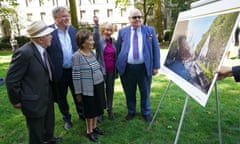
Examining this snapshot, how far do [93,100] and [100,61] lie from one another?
2.30 feet

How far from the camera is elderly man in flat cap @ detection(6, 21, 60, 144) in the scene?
2.41m

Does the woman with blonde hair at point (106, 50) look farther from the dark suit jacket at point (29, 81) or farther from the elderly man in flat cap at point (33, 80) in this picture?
the dark suit jacket at point (29, 81)

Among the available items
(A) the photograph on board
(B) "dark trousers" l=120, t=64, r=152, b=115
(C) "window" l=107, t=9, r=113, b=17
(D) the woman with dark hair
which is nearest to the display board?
(A) the photograph on board

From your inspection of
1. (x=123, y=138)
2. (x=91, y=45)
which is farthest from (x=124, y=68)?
(x=123, y=138)

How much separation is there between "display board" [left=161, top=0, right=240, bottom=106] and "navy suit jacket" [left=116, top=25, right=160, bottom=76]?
0.78 m

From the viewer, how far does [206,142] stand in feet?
10.6

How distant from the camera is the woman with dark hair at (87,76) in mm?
3082

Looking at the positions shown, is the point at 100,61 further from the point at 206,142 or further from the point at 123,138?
the point at 206,142

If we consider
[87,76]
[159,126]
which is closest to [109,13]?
[159,126]

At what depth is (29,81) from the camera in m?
2.51

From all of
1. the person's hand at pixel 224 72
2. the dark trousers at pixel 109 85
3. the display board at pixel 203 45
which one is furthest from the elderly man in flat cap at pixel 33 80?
the person's hand at pixel 224 72

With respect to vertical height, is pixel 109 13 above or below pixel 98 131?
above

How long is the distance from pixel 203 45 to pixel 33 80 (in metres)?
1.88

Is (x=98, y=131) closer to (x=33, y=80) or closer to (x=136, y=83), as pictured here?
(x=136, y=83)
